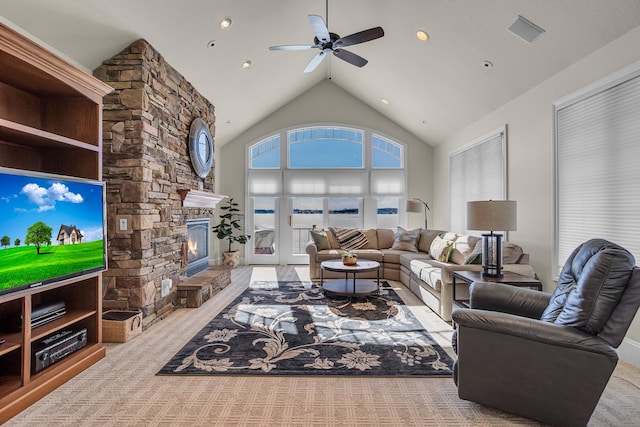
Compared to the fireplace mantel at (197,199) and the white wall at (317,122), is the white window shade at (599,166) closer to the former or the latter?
the white wall at (317,122)

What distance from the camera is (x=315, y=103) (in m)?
7.50

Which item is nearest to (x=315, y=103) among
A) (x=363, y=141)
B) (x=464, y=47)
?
(x=363, y=141)

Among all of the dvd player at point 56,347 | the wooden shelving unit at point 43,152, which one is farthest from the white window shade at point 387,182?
the dvd player at point 56,347

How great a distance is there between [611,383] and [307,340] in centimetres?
226

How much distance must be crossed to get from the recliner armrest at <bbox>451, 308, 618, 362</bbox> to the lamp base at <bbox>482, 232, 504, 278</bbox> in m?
1.40

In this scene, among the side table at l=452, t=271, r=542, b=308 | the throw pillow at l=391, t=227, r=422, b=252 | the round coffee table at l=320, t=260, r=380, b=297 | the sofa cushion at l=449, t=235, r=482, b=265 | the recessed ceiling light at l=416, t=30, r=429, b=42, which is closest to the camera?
the side table at l=452, t=271, r=542, b=308

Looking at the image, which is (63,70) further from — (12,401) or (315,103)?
(315,103)

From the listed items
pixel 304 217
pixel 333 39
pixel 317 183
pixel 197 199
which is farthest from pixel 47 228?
pixel 317 183

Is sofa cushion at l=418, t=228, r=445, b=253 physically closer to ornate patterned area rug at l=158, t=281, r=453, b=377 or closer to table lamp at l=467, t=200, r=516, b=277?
ornate patterned area rug at l=158, t=281, r=453, b=377

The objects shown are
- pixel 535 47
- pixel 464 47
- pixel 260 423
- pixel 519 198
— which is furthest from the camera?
pixel 519 198

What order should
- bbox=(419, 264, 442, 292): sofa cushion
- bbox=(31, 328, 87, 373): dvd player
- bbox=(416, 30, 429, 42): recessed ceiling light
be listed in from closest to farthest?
bbox=(31, 328, 87, 373): dvd player < bbox=(419, 264, 442, 292): sofa cushion < bbox=(416, 30, 429, 42): recessed ceiling light

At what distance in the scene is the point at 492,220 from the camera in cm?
310

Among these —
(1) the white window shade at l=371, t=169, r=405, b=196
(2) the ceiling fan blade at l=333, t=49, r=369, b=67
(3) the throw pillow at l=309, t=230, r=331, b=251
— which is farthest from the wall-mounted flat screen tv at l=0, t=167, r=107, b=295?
(1) the white window shade at l=371, t=169, r=405, b=196

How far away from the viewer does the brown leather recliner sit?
170cm
